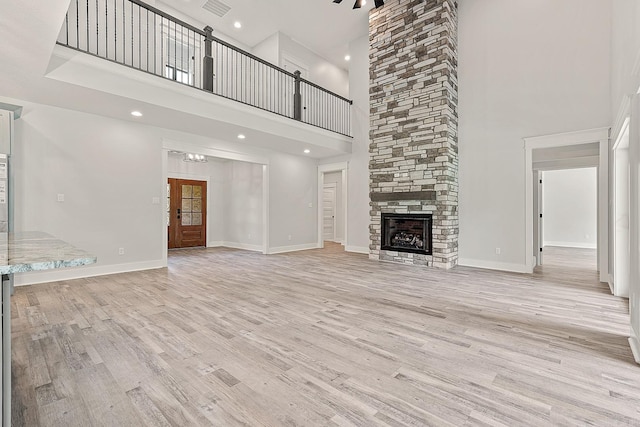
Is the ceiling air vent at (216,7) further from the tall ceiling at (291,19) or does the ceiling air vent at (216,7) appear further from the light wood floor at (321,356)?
the light wood floor at (321,356)

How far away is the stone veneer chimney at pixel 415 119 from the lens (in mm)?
5674

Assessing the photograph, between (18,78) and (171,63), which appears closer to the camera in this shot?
(18,78)

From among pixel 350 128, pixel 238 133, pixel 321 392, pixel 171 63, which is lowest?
pixel 321 392

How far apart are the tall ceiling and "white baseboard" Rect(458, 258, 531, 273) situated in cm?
571

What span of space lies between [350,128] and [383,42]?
203 centimetres

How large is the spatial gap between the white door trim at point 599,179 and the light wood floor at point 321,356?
939 millimetres

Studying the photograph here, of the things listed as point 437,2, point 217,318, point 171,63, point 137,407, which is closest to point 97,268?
point 217,318

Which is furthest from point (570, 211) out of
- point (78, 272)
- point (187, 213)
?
point (78, 272)

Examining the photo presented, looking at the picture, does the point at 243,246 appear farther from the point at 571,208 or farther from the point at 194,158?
→ the point at 571,208

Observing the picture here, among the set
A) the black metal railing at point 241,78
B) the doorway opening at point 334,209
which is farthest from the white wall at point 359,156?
the doorway opening at point 334,209

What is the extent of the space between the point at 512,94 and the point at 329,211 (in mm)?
6413

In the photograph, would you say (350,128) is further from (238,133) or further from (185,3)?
(185,3)

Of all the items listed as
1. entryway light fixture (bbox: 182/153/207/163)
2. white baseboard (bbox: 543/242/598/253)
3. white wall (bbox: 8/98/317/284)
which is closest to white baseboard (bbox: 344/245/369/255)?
white wall (bbox: 8/98/317/284)

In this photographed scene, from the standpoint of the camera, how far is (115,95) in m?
3.97
